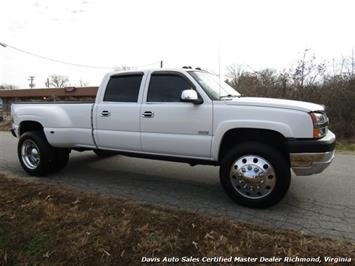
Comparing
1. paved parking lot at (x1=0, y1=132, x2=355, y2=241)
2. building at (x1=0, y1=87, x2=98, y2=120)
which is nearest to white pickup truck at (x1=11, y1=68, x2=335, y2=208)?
paved parking lot at (x1=0, y1=132, x2=355, y2=241)

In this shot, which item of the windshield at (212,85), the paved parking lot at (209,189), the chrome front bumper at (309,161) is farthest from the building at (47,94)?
the chrome front bumper at (309,161)

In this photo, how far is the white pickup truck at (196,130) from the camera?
3.46 metres

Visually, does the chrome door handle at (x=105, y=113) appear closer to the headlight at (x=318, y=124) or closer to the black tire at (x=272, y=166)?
the black tire at (x=272, y=166)

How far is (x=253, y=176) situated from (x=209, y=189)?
1.10 meters

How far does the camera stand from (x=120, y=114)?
4531mm

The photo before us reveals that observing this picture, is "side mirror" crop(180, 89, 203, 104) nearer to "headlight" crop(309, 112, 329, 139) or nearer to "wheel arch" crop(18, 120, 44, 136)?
"headlight" crop(309, 112, 329, 139)

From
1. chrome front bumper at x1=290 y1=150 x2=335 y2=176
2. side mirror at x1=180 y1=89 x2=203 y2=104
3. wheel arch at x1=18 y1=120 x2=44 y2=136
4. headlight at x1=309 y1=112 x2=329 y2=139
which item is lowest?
chrome front bumper at x1=290 y1=150 x2=335 y2=176

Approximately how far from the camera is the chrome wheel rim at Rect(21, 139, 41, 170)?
5.42 metres

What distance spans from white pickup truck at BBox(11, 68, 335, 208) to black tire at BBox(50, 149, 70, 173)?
4 cm

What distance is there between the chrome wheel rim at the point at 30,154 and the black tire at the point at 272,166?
3851mm

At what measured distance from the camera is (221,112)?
377cm

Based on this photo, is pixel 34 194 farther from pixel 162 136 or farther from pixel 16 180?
pixel 162 136

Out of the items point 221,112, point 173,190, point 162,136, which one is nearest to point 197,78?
point 221,112

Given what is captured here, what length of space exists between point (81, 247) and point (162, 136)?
Answer: 1996mm
